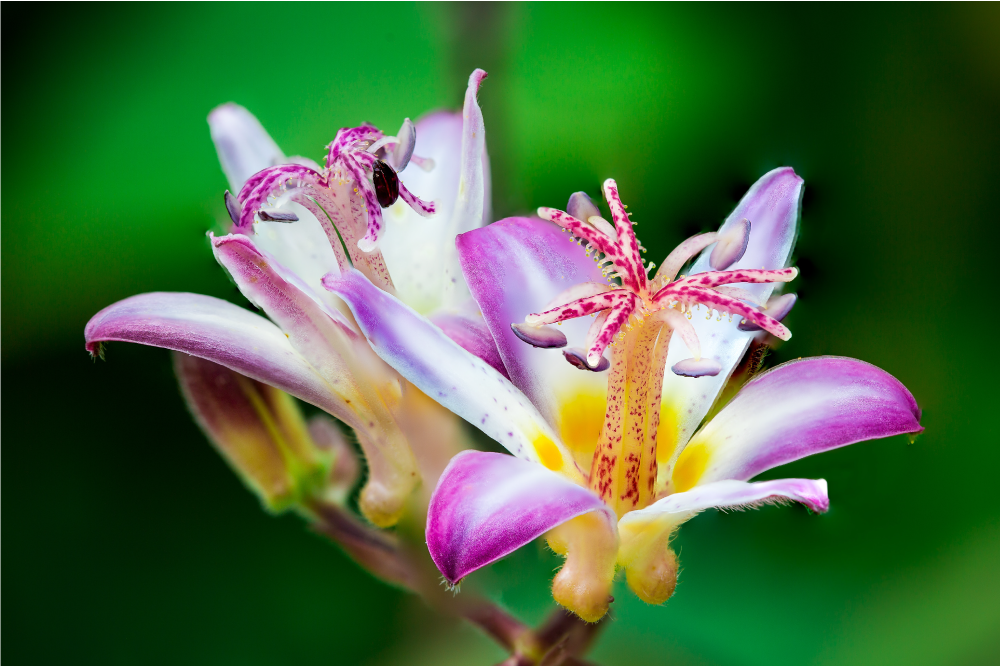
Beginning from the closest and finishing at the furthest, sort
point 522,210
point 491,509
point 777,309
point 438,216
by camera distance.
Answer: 1. point 491,509
2. point 777,309
3. point 438,216
4. point 522,210

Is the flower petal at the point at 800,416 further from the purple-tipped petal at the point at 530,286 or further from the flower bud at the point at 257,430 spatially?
the flower bud at the point at 257,430

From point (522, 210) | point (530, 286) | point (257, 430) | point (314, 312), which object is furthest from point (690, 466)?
point (522, 210)

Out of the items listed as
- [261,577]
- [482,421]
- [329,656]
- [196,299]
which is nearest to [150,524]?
[261,577]

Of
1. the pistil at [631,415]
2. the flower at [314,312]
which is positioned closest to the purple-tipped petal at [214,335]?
the flower at [314,312]

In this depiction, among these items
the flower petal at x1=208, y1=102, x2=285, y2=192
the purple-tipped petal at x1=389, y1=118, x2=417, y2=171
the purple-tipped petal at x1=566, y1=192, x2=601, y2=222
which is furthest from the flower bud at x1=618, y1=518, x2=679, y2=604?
the flower petal at x1=208, y1=102, x2=285, y2=192

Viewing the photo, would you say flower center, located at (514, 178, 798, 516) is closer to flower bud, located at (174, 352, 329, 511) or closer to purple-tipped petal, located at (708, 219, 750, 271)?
purple-tipped petal, located at (708, 219, 750, 271)

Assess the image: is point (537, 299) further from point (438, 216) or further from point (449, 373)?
point (438, 216)
